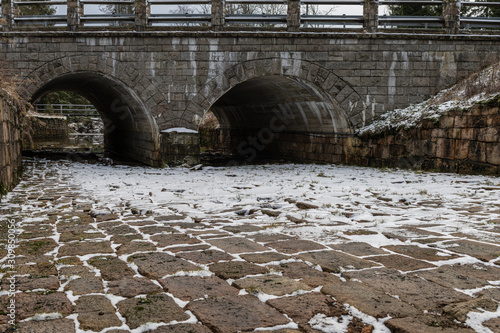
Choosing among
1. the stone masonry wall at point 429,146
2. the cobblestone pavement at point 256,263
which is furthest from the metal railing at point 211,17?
the cobblestone pavement at point 256,263

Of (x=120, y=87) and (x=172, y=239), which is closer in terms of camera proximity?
(x=172, y=239)

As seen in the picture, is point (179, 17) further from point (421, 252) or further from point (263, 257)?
point (421, 252)

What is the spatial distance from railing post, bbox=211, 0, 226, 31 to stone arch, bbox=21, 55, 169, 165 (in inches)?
96.6

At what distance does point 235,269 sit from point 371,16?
11.9m

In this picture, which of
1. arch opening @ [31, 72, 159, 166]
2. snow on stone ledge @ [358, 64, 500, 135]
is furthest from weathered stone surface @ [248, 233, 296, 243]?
arch opening @ [31, 72, 159, 166]

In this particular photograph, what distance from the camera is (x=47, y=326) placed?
2498 mm

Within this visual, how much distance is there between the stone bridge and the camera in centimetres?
1314

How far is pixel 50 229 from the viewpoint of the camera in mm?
5023

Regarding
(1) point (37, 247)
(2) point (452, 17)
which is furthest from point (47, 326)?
(2) point (452, 17)

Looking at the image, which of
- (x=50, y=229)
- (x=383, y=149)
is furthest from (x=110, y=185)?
(x=383, y=149)

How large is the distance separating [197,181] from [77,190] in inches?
96.2

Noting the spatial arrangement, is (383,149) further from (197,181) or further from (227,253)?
(227,253)

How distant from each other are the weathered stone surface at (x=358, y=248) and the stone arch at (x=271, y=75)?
9.71 meters

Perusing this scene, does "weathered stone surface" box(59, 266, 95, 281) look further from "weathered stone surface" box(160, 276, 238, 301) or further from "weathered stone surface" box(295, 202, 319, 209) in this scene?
"weathered stone surface" box(295, 202, 319, 209)
